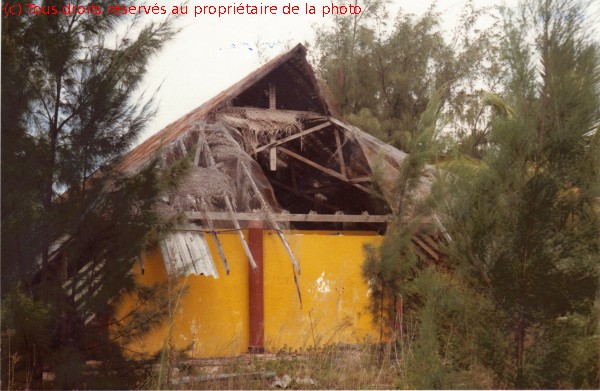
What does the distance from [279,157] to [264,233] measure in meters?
2.59

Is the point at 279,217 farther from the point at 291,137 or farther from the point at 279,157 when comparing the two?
the point at 279,157

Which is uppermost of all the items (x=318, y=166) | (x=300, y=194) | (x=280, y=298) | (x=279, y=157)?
(x=279, y=157)

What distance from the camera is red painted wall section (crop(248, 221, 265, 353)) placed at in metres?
10.5

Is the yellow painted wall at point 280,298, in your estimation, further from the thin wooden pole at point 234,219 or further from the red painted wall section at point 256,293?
the thin wooden pole at point 234,219

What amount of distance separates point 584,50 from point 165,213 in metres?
4.39

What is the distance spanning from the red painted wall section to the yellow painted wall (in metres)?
0.10

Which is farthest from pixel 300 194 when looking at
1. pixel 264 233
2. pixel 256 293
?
pixel 256 293

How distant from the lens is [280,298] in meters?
11.0

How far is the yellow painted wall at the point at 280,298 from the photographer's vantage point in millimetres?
10328

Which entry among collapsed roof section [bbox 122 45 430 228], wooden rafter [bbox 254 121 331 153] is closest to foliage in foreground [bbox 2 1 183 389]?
collapsed roof section [bbox 122 45 430 228]

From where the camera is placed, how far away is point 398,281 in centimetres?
947

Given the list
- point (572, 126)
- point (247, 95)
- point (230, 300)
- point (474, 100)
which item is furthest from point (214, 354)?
point (474, 100)

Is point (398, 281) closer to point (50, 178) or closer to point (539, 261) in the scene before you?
point (539, 261)

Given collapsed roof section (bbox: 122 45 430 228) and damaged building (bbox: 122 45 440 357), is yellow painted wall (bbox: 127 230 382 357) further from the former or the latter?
collapsed roof section (bbox: 122 45 430 228)
